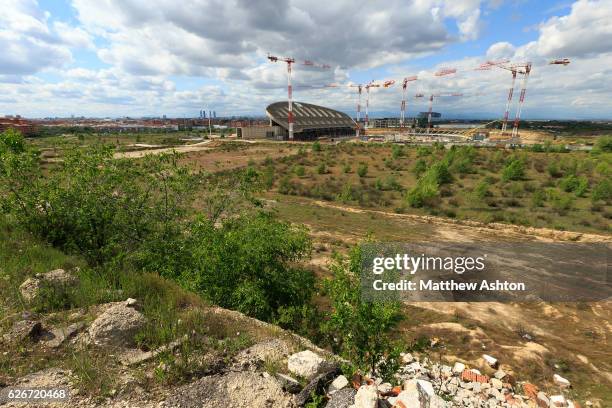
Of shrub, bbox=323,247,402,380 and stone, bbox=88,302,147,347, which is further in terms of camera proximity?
shrub, bbox=323,247,402,380

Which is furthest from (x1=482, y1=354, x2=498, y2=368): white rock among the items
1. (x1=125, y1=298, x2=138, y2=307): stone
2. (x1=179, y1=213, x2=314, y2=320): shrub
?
(x1=125, y1=298, x2=138, y2=307): stone

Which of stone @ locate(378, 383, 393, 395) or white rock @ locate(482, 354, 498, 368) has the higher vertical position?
stone @ locate(378, 383, 393, 395)

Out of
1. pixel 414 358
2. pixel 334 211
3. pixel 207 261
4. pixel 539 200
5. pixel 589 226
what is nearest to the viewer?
pixel 207 261

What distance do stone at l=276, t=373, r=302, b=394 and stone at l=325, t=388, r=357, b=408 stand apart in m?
0.48

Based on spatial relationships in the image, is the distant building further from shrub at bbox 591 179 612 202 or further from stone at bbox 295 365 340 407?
stone at bbox 295 365 340 407

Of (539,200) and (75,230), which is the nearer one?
(75,230)

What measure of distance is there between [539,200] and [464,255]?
15.9 metres

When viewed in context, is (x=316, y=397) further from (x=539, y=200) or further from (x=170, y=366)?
(x=539, y=200)

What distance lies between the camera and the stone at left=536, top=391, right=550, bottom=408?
24.4 ft

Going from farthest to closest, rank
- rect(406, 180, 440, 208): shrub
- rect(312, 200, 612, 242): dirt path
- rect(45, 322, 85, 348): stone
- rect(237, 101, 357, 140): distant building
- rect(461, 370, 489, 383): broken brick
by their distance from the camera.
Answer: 1. rect(237, 101, 357, 140): distant building
2. rect(406, 180, 440, 208): shrub
3. rect(312, 200, 612, 242): dirt path
4. rect(461, 370, 489, 383): broken brick
5. rect(45, 322, 85, 348): stone

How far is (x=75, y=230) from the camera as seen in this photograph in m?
9.07

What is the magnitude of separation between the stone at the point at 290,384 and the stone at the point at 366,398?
86cm

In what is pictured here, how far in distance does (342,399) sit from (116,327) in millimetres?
3564

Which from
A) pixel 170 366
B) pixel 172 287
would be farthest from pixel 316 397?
pixel 172 287
